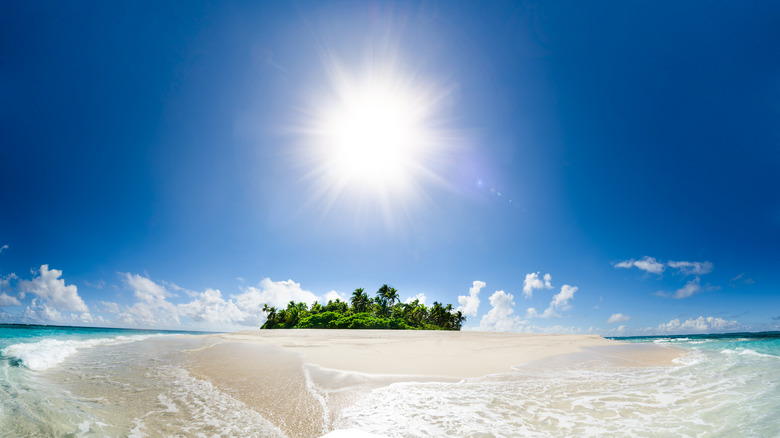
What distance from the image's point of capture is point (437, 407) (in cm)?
500

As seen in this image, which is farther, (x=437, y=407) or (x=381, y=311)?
(x=381, y=311)

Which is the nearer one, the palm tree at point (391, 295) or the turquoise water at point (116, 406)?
the turquoise water at point (116, 406)

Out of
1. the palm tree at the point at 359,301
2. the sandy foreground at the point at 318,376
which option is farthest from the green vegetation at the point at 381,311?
the sandy foreground at the point at 318,376

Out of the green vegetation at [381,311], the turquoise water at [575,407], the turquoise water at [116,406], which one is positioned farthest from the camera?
the green vegetation at [381,311]

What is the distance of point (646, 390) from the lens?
6.46 meters

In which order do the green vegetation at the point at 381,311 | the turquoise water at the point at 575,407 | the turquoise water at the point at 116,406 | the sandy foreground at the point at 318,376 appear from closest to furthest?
the turquoise water at the point at 116,406
the turquoise water at the point at 575,407
the sandy foreground at the point at 318,376
the green vegetation at the point at 381,311

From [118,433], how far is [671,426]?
814 centimetres

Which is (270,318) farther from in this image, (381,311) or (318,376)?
(318,376)

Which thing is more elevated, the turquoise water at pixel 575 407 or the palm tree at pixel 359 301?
the palm tree at pixel 359 301

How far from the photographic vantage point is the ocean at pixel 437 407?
4.12 m

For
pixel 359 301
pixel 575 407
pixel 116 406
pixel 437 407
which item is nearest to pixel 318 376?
pixel 437 407

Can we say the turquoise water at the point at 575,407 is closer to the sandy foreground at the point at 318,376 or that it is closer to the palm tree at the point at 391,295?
the sandy foreground at the point at 318,376

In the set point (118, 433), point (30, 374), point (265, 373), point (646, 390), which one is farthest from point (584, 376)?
point (30, 374)

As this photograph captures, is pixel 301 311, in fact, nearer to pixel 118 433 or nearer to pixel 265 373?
pixel 265 373
